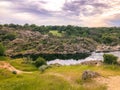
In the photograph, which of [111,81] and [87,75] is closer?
[111,81]

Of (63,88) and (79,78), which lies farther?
(79,78)

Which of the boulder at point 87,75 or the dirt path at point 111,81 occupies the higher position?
the boulder at point 87,75

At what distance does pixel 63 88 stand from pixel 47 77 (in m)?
7.25

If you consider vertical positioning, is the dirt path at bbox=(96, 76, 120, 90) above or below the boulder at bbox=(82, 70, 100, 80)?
below

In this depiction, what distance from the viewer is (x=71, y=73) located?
55750 millimetres

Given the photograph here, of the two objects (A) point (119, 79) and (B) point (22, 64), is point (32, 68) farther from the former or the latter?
(A) point (119, 79)

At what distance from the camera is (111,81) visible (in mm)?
49062

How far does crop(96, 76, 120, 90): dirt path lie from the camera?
45272 mm

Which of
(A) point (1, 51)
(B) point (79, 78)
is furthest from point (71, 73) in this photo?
(A) point (1, 51)

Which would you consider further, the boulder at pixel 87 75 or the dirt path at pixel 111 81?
the boulder at pixel 87 75

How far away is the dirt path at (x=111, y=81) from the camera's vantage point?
45.3 metres

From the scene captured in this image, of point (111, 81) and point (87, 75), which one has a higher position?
point (87, 75)

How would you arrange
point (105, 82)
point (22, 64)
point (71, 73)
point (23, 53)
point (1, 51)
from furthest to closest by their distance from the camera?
1. point (23, 53)
2. point (1, 51)
3. point (22, 64)
4. point (71, 73)
5. point (105, 82)

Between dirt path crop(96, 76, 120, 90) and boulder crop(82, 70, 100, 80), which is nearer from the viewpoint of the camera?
dirt path crop(96, 76, 120, 90)
